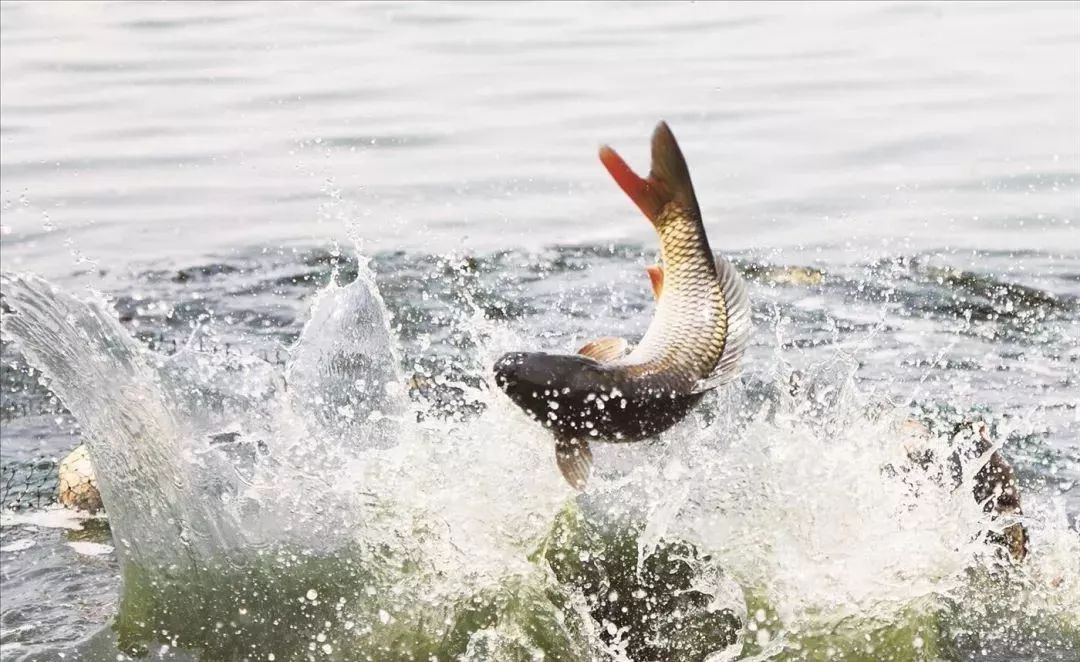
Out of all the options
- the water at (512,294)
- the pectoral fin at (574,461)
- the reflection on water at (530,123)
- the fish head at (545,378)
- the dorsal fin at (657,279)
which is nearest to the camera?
the fish head at (545,378)

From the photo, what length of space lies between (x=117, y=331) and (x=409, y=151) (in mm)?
7585

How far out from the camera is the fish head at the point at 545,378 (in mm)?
4099

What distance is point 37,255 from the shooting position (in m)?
10.5

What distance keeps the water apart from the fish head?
2.91ft

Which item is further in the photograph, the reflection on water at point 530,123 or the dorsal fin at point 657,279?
the reflection on water at point 530,123

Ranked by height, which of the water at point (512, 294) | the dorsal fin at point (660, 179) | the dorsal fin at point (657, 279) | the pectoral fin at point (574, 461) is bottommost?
the water at point (512, 294)

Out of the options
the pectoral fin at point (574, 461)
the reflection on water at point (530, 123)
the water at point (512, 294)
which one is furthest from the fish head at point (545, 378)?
the reflection on water at point (530, 123)

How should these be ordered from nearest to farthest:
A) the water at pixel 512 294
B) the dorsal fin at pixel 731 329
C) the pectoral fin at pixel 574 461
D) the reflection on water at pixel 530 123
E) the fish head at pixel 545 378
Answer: the fish head at pixel 545 378 < the pectoral fin at pixel 574 461 < the dorsal fin at pixel 731 329 < the water at pixel 512 294 < the reflection on water at pixel 530 123

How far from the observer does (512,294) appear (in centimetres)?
895

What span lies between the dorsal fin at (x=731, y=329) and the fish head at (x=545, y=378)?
33cm

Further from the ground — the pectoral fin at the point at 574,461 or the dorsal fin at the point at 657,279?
the dorsal fin at the point at 657,279

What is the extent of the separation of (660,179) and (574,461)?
814mm

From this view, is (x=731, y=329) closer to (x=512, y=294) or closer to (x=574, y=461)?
(x=574, y=461)

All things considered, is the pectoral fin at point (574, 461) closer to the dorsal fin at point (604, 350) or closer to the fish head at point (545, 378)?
the fish head at point (545, 378)
